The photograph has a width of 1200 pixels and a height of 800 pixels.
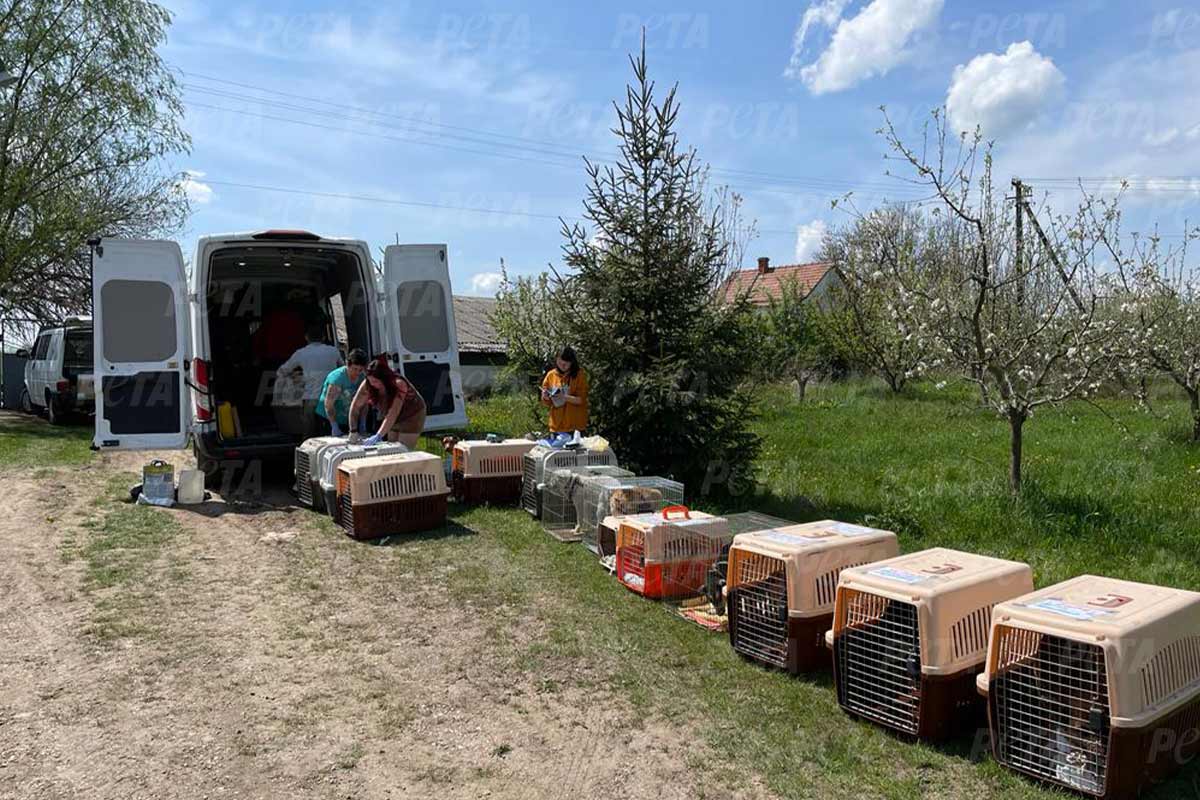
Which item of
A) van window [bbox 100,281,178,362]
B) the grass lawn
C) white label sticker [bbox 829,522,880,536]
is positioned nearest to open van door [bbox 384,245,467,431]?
the grass lawn

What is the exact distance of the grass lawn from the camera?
138 inches

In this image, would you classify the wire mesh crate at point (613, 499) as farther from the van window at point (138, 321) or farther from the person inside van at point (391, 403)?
the van window at point (138, 321)

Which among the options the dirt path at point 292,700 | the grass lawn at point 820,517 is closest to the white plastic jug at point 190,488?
the grass lawn at point 820,517

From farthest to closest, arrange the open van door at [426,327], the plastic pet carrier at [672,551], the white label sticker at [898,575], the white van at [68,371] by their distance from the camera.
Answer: the white van at [68,371]
the open van door at [426,327]
the plastic pet carrier at [672,551]
the white label sticker at [898,575]

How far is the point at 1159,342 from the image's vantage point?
1184cm

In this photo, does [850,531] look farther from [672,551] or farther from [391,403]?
[391,403]

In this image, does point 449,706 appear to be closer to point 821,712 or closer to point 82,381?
point 821,712

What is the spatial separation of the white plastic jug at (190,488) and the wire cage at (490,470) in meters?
2.57

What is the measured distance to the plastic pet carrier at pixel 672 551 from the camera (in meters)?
5.49

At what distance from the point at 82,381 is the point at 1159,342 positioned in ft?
56.7

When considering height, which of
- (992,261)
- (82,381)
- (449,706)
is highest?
(992,261)

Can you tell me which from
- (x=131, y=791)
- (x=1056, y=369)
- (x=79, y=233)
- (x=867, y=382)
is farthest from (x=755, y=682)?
(x=867, y=382)

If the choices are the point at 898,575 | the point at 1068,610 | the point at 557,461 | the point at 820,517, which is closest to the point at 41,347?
the point at 557,461

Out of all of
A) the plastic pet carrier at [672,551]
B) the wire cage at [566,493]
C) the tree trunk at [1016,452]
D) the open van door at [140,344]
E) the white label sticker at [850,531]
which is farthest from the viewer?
the open van door at [140,344]
